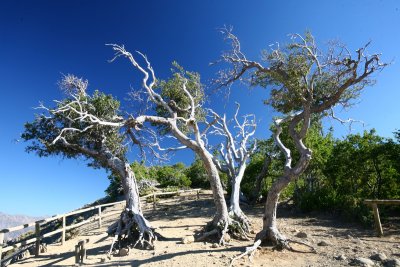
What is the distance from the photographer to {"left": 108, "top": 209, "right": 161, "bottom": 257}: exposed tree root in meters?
11.4

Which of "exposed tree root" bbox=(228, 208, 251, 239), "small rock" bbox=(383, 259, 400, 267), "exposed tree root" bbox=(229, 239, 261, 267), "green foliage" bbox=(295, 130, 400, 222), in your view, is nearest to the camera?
"small rock" bbox=(383, 259, 400, 267)

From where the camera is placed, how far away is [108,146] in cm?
1566

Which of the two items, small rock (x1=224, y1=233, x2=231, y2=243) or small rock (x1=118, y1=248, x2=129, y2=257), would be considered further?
small rock (x1=224, y1=233, x2=231, y2=243)

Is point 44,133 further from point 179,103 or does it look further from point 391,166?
point 391,166

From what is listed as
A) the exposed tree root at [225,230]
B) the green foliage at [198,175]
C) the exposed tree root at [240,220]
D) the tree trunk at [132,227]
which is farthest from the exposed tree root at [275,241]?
the green foliage at [198,175]

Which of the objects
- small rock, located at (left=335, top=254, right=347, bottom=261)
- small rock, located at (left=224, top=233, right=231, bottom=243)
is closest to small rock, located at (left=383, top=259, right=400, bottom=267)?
small rock, located at (left=335, top=254, right=347, bottom=261)

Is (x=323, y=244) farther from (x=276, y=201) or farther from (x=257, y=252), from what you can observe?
(x=257, y=252)

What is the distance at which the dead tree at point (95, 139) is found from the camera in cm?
1212

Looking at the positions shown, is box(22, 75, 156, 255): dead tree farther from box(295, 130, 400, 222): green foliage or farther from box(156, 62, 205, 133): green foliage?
box(295, 130, 400, 222): green foliage

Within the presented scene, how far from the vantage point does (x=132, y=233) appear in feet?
39.4

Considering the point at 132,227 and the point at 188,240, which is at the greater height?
the point at 132,227

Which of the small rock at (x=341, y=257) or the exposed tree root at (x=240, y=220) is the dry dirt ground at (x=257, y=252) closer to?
the small rock at (x=341, y=257)

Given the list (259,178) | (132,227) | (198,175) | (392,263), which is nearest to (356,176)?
(259,178)

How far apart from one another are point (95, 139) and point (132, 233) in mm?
5109
